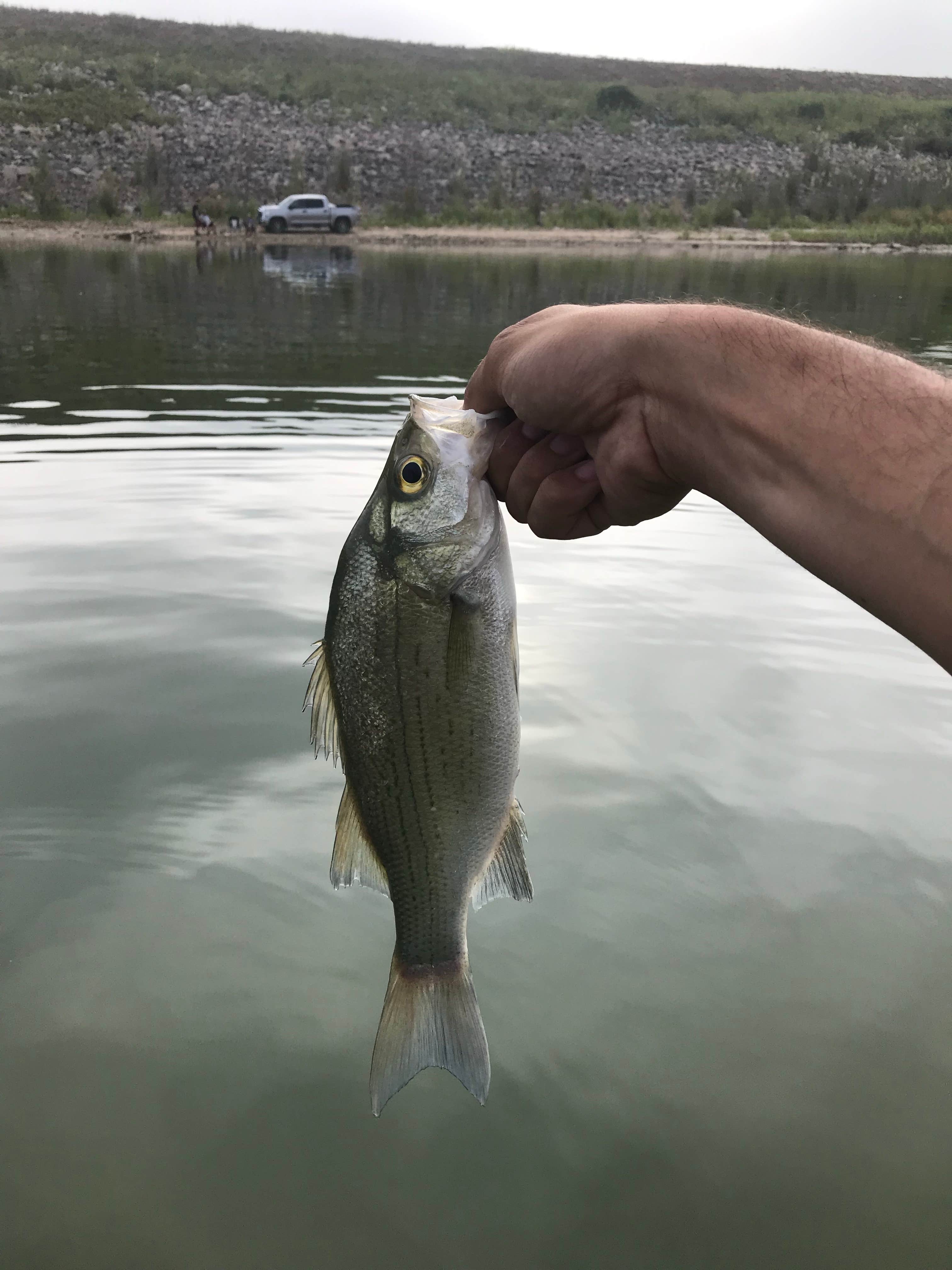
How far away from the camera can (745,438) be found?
231cm

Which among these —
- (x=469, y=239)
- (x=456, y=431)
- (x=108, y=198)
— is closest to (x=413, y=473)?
(x=456, y=431)

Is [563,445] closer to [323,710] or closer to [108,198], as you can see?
[323,710]

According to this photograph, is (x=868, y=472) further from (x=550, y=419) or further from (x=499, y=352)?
(x=499, y=352)

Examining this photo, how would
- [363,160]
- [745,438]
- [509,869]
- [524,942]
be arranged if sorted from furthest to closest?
1. [363,160]
2. [524,942]
3. [509,869]
4. [745,438]

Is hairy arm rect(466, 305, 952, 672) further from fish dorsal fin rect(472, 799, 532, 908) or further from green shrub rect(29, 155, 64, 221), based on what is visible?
green shrub rect(29, 155, 64, 221)

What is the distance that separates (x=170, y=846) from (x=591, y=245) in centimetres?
4234

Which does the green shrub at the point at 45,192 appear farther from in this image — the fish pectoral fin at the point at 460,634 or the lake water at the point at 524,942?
the fish pectoral fin at the point at 460,634

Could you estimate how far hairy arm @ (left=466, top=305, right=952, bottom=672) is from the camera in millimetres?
1966

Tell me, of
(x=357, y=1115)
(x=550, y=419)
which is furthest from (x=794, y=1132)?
(x=550, y=419)

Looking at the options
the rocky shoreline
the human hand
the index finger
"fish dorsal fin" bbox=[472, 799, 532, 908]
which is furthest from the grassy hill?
"fish dorsal fin" bbox=[472, 799, 532, 908]

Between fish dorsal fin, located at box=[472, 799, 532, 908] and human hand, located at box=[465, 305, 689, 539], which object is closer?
human hand, located at box=[465, 305, 689, 539]

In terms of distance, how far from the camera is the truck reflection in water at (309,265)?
28.1 meters

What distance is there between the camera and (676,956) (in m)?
3.60

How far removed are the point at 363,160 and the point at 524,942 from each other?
6228cm
